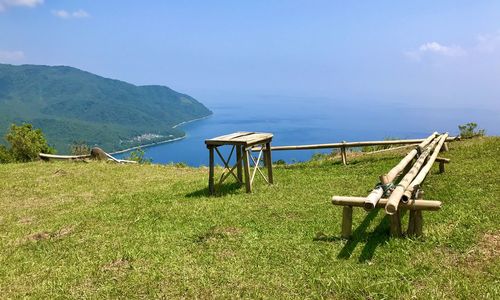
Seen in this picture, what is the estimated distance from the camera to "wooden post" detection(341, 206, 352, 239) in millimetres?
7320

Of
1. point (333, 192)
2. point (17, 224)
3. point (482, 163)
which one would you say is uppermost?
point (482, 163)

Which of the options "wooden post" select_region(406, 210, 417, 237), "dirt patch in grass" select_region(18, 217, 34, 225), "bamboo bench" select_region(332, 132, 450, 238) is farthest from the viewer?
"dirt patch in grass" select_region(18, 217, 34, 225)

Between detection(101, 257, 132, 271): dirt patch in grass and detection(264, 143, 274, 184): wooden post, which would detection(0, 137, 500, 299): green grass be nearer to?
detection(101, 257, 132, 271): dirt patch in grass

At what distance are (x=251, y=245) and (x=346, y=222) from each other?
183 centimetres

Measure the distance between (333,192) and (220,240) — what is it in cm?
487

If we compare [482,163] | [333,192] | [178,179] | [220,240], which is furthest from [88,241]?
[482,163]

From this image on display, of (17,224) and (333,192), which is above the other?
(333,192)

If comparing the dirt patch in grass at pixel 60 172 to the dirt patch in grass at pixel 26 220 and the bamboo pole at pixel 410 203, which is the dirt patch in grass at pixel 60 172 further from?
the bamboo pole at pixel 410 203

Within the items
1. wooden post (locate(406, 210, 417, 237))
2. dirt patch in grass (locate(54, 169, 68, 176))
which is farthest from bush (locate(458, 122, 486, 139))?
dirt patch in grass (locate(54, 169, 68, 176))

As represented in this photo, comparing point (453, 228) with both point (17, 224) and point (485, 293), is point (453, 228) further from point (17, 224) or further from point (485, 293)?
point (17, 224)

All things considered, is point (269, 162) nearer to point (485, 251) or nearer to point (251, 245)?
point (251, 245)

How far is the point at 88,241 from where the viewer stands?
8.74 meters

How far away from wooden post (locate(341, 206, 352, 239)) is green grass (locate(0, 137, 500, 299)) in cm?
19

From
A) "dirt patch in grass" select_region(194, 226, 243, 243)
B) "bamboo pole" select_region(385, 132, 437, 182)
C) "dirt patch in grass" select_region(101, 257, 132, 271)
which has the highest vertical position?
"bamboo pole" select_region(385, 132, 437, 182)
